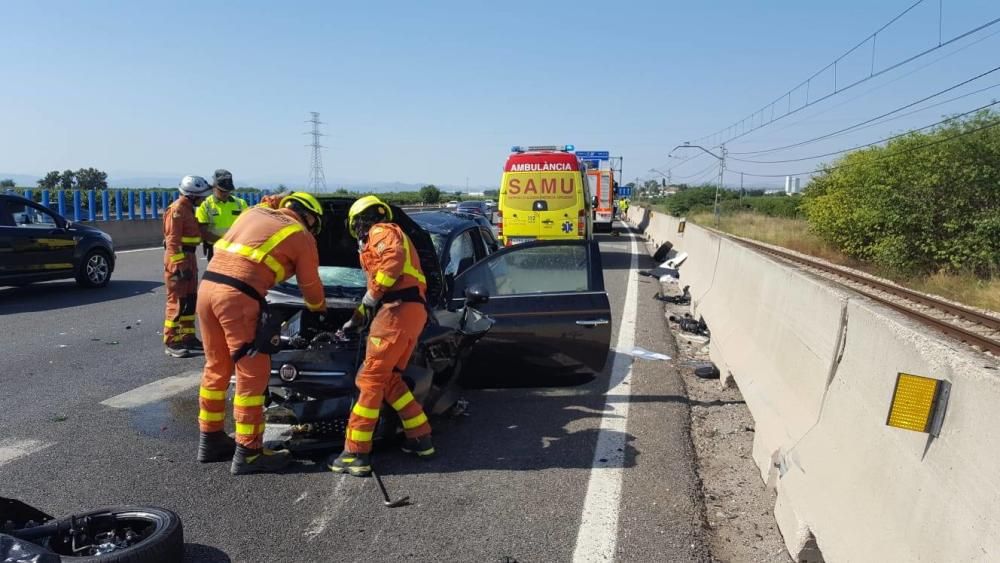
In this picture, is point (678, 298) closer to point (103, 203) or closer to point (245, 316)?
point (245, 316)

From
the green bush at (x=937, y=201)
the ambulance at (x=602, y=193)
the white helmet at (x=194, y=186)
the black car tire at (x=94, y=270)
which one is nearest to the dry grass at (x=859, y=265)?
the green bush at (x=937, y=201)

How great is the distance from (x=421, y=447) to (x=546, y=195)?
455 inches

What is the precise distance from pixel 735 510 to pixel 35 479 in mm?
3980

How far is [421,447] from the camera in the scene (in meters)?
4.47

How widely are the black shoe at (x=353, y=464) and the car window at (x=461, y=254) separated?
259 cm

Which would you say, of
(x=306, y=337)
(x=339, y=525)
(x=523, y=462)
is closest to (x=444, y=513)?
(x=339, y=525)

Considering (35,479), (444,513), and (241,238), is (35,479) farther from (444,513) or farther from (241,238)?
(444,513)

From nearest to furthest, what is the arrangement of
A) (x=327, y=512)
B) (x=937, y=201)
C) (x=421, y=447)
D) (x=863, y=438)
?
(x=863, y=438)
(x=327, y=512)
(x=421, y=447)
(x=937, y=201)

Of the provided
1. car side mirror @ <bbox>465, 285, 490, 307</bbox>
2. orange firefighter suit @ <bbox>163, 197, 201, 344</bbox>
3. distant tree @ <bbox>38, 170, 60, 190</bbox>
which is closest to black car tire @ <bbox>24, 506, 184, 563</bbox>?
car side mirror @ <bbox>465, 285, 490, 307</bbox>

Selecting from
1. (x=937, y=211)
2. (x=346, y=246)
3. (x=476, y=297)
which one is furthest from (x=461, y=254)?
(x=937, y=211)

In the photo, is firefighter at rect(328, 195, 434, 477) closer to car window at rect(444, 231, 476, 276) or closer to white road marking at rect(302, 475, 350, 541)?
white road marking at rect(302, 475, 350, 541)

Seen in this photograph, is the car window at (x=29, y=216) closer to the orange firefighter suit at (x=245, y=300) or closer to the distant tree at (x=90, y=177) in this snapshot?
the orange firefighter suit at (x=245, y=300)

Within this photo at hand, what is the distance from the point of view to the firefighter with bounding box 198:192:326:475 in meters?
4.08

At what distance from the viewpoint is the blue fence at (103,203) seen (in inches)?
779
